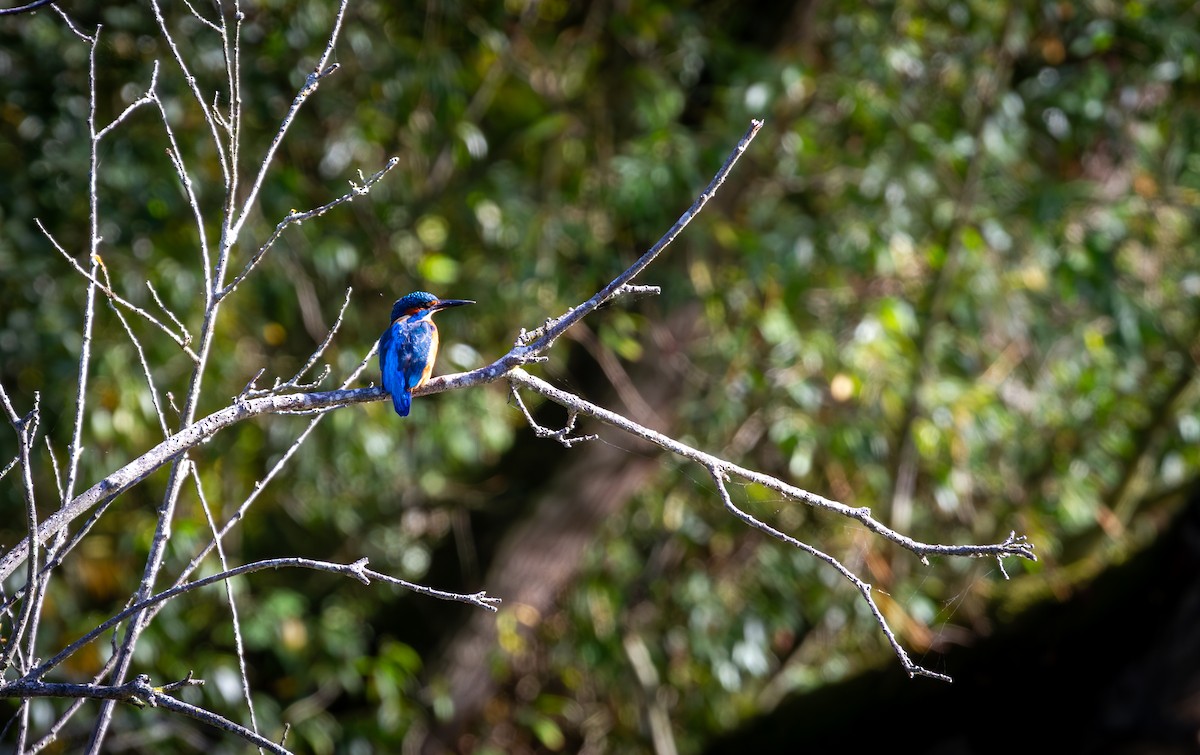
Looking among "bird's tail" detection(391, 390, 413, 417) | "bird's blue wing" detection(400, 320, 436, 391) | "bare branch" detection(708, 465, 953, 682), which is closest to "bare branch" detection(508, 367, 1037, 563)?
"bare branch" detection(708, 465, 953, 682)

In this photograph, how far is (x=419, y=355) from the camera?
2.96m

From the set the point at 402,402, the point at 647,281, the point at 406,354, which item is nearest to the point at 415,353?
the point at 406,354

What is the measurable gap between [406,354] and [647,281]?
211 cm

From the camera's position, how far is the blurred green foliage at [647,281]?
454 cm

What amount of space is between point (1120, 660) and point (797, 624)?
3.09 m

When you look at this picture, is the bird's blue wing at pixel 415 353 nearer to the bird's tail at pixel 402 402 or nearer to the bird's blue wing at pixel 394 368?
the bird's blue wing at pixel 394 368

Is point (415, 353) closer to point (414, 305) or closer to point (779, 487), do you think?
point (414, 305)

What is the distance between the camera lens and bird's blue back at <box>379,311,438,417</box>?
9.32ft

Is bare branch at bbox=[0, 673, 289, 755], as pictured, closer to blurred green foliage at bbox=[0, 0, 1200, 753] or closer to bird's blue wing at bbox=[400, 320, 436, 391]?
bird's blue wing at bbox=[400, 320, 436, 391]

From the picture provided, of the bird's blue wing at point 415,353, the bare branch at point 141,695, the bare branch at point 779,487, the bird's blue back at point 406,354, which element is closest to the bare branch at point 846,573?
the bare branch at point 779,487

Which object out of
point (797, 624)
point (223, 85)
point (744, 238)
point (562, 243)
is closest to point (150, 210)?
point (223, 85)

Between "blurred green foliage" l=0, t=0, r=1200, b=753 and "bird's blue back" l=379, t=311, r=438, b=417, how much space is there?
1.31m

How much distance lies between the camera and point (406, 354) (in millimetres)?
2951

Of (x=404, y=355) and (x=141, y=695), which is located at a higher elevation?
(x=141, y=695)
